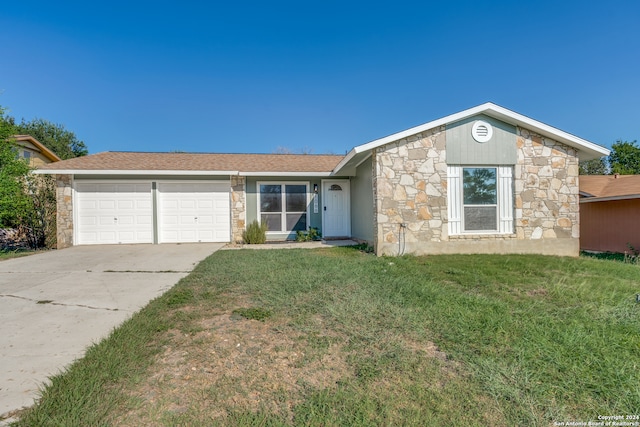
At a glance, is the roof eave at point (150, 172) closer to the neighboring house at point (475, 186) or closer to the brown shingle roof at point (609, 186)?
the neighboring house at point (475, 186)

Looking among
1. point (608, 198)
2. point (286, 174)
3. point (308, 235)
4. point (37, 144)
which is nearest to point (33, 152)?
point (37, 144)

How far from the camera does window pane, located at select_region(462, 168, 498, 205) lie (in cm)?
780

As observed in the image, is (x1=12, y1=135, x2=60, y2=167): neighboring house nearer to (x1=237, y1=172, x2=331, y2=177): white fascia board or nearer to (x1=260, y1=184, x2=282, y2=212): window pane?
(x1=237, y1=172, x2=331, y2=177): white fascia board

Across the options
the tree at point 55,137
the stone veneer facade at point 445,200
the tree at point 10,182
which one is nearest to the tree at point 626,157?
the stone veneer facade at point 445,200

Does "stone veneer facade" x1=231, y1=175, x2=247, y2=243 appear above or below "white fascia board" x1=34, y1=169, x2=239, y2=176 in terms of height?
below

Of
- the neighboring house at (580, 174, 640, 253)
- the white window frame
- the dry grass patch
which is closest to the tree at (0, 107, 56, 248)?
the white window frame

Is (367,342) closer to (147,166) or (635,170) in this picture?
(147,166)

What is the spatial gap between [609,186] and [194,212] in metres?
17.0

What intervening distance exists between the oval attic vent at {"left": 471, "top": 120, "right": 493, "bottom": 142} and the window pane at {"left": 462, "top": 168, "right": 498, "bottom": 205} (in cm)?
86

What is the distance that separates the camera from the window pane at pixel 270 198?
11.1 meters

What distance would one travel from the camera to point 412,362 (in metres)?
2.43

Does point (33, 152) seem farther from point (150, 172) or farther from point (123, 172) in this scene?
point (150, 172)

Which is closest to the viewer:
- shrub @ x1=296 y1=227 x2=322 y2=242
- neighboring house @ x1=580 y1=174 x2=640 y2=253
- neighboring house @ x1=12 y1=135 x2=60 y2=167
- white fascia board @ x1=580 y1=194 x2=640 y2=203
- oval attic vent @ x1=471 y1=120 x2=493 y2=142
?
oval attic vent @ x1=471 y1=120 x2=493 y2=142

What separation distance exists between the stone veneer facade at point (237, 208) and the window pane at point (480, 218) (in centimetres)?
751
